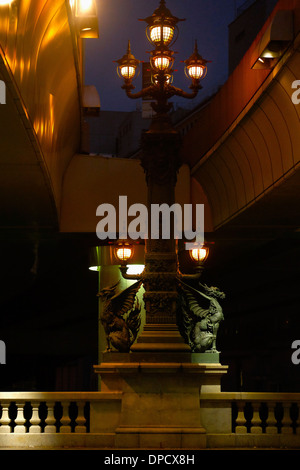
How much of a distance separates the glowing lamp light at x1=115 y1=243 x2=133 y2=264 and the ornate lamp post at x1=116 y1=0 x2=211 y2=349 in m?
4.89

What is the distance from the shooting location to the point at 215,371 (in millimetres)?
13266

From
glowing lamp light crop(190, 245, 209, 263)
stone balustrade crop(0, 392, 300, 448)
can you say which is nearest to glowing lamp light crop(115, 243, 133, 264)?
glowing lamp light crop(190, 245, 209, 263)

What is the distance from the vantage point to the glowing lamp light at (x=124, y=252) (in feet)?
59.4

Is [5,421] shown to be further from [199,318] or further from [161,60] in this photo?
[161,60]

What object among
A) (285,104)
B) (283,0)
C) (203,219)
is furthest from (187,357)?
(203,219)

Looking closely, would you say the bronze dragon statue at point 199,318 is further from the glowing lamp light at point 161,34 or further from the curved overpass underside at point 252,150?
the glowing lamp light at point 161,34

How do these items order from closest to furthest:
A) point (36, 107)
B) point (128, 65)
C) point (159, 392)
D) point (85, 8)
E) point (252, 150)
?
point (159, 392) < point (36, 107) < point (85, 8) < point (128, 65) < point (252, 150)

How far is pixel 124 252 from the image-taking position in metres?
18.1

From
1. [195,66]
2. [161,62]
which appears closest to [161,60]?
[161,62]

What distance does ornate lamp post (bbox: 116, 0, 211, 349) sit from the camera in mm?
12961

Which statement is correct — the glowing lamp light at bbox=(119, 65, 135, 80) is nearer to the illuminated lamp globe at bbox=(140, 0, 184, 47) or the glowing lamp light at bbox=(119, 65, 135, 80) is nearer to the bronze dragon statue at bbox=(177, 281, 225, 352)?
A: the illuminated lamp globe at bbox=(140, 0, 184, 47)

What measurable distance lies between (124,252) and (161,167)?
17.1ft
